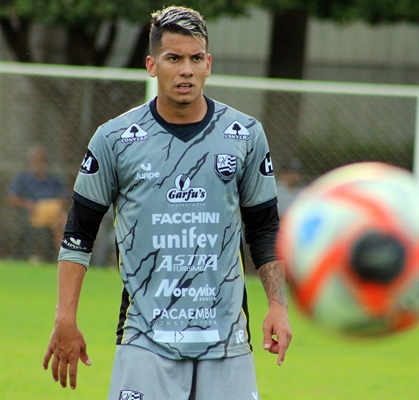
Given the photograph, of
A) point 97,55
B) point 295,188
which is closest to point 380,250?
point 295,188

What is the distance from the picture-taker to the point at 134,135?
4.09 m

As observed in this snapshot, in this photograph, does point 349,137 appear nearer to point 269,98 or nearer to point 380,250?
point 269,98

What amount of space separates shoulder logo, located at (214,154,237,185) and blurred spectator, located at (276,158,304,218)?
9.45m

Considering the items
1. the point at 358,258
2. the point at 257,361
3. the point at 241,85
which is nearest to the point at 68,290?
the point at 358,258

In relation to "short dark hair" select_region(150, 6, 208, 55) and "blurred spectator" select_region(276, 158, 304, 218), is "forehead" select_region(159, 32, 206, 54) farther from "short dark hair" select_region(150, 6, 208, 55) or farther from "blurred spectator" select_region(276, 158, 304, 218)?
"blurred spectator" select_region(276, 158, 304, 218)

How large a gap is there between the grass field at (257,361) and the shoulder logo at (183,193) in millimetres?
2061

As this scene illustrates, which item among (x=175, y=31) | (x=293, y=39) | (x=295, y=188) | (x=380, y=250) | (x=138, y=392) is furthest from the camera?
(x=293, y=39)

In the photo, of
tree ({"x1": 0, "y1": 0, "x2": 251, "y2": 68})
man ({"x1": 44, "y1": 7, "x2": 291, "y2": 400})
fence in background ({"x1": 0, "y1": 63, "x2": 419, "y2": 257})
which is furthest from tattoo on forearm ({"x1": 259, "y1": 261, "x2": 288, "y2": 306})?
tree ({"x1": 0, "y1": 0, "x2": 251, "y2": 68})

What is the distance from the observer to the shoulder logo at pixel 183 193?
4.00 meters

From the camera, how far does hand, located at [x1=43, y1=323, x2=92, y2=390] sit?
4.04 metres

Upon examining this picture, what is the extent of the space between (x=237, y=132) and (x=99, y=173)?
626 millimetres

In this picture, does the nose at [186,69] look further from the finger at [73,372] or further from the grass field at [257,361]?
the grass field at [257,361]

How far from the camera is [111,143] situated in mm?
4070

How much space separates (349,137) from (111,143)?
10487 millimetres
